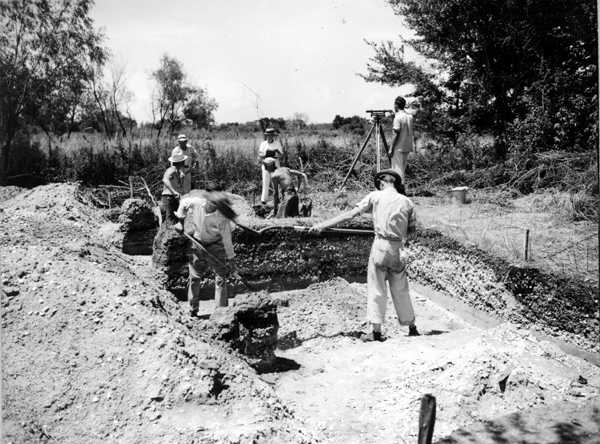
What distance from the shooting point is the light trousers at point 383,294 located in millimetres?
6051

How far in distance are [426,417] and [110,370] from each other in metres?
2.54

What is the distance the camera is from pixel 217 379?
437 centimetres

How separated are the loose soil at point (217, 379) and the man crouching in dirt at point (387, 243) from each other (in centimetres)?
33

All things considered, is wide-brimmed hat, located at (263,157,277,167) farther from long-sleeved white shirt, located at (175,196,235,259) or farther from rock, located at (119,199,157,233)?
long-sleeved white shirt, located at (175,196,235,259)

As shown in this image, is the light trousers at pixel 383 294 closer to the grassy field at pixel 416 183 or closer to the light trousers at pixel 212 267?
the light trousers at pixel 212 267

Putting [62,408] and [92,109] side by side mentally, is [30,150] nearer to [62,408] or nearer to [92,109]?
[92,109]

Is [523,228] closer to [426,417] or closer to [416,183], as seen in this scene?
[416,183]

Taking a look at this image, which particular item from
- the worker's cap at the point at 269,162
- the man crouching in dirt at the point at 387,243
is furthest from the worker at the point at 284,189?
the man crouching in dirt at the point at 387,243

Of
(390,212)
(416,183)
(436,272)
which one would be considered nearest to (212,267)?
(390,212)

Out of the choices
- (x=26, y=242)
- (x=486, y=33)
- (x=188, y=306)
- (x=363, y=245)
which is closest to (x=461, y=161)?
(x=486, y=33)

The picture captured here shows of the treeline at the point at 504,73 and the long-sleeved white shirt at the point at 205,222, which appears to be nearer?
the long-sleeved white shirt at the point at 205,222

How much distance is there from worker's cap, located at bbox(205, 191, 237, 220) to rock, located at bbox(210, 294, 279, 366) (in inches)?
56.5

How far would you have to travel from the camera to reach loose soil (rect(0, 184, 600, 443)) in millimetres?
4105

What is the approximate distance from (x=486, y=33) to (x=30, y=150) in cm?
1431
